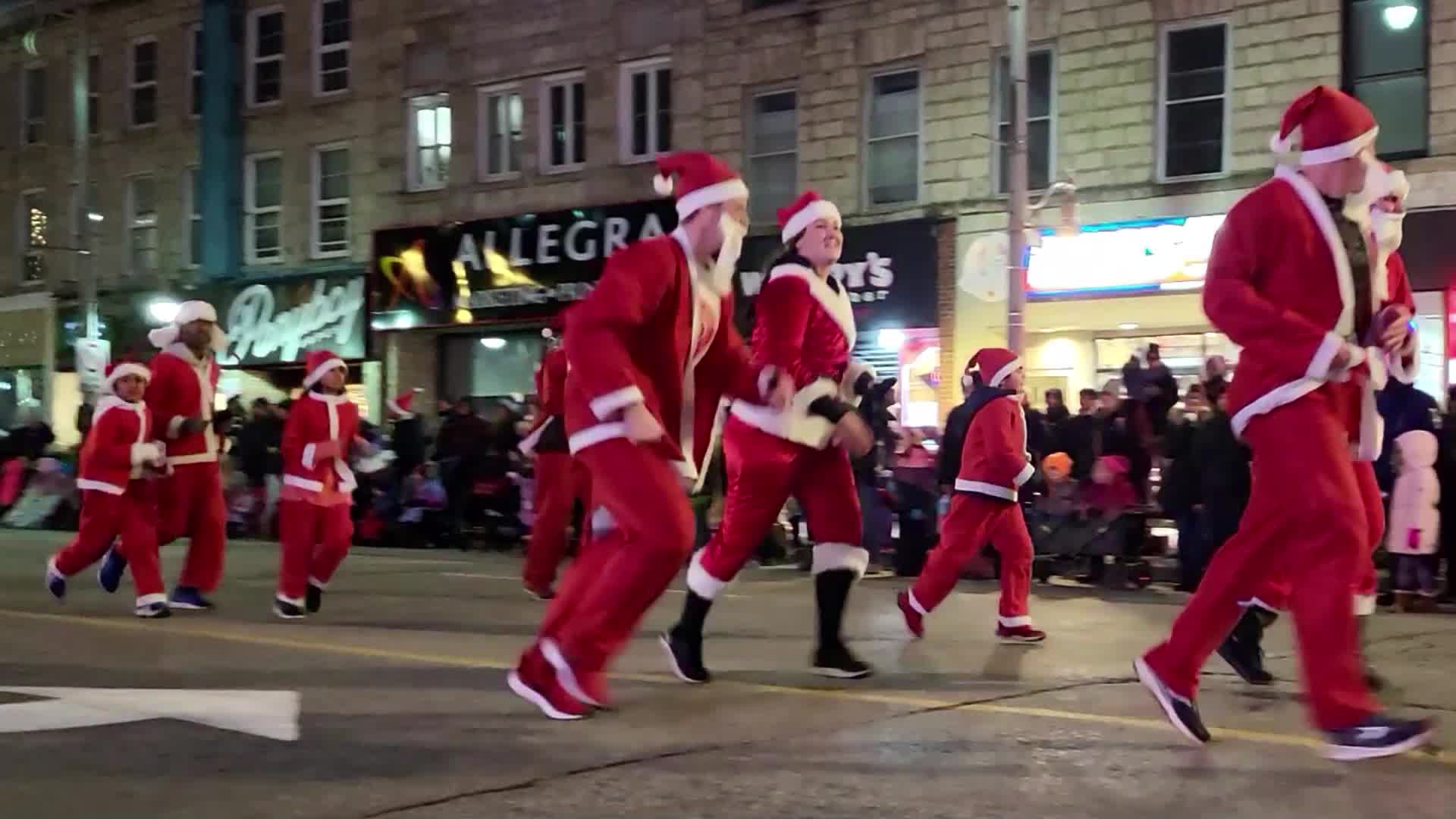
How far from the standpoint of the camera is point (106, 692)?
6711mm

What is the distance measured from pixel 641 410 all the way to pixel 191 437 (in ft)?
17.1

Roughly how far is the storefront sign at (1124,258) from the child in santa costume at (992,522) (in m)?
9.32

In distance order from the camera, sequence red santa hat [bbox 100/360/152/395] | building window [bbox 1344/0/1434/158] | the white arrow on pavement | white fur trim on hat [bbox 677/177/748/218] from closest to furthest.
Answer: the white arrow on pavement < white fur trim on hat [bbox 677/177/748/218] < red santa hat [bbox 100/360/152/395] < building window [bbox 1344/0/1434/158]

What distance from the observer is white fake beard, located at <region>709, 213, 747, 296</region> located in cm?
607

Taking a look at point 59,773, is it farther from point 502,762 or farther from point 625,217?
point 625,217

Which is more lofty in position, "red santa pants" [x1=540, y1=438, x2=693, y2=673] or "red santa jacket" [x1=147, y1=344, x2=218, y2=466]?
"red santa jacket" [x1=147, y1=344, x2=218, y2=466]

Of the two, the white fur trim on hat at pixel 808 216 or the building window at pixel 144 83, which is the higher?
the building window at pixel 144 83

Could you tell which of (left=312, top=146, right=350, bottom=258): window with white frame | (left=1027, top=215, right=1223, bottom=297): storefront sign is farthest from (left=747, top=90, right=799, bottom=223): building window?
(left=312, top=146, right=350, bottom=258): window with white frame

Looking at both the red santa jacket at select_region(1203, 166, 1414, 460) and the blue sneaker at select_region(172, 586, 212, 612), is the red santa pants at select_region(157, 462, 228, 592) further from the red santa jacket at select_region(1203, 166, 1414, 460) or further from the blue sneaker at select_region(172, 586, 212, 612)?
the red santa jacket at select_region(1203, 166, 1414, 460)

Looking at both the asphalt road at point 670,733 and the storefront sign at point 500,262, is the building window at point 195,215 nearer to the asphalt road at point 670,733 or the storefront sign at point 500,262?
the storefront sign at point 500,262

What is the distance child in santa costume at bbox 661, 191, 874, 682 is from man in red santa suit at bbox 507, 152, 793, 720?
1.54 ft

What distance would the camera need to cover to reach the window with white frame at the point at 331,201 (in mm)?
27188

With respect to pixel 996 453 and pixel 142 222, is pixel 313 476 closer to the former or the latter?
pixel 996 453

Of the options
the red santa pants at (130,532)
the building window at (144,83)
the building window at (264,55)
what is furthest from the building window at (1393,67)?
the building window at (144,83)
